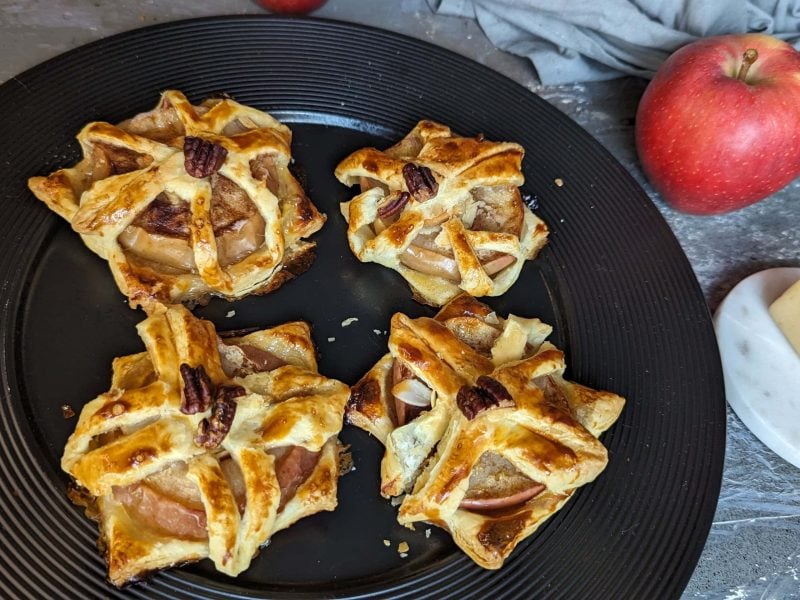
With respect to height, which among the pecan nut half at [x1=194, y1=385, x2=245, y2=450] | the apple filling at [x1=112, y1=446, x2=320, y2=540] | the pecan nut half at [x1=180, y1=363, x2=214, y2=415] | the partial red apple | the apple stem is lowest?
the apple filling at [x1=112, y1=446, x2=320, y2=540]

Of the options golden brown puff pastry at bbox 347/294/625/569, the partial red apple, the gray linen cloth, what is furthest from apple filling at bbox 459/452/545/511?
the partial red apple

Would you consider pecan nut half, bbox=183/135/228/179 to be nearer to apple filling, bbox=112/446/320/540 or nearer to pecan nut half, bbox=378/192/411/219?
pecan nut half, bbox=378/192/411/219

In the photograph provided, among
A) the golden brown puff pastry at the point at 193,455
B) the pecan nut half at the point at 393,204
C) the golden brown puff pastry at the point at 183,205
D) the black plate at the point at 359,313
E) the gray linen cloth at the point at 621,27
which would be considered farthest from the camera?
the gray linen cloth at the point at 621,27

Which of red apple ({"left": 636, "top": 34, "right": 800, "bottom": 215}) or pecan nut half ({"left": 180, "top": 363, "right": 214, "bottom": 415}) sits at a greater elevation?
red apple ({"left": 636, "top": 34, "right": 800, "bottom": 215})

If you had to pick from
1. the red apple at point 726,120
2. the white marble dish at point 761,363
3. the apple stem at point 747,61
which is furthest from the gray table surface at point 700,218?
the apple stem at point 747,61

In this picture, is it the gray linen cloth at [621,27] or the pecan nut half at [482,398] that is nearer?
the pecan nut half at [482,398]

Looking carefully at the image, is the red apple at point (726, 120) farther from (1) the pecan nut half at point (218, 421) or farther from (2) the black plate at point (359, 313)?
(1) the pecan nut half at point (218, 421)

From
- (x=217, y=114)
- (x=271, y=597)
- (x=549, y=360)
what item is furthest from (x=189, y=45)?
(x=271, y=597)

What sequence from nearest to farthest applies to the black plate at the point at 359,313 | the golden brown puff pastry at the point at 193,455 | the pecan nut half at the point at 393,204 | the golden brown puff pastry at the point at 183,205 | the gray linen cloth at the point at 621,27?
the golden brown puff pastry at the point at 193,455
the black plate at the point at 359,313
the golden brown puff pastry at the point at 183,205
the pecan nut half at the point at 393,204
the gray linen cloth at the point at 621,27
